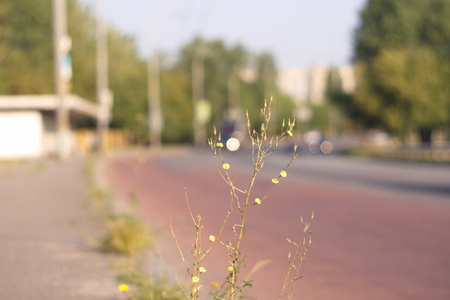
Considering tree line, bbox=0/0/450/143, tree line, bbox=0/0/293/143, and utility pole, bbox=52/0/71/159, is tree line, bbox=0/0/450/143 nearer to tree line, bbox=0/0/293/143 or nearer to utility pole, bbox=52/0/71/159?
tree line, bbox=0/0/293/143

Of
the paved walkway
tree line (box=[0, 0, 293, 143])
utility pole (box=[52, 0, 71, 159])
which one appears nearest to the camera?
the paved walkway

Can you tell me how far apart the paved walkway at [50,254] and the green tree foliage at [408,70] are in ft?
107

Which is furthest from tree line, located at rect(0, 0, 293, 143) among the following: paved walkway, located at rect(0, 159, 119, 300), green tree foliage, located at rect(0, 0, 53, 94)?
paved walkway, located at rect(0, 159, 119, 300)

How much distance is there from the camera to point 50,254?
8.58 metres

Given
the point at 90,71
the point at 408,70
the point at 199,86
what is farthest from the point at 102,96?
the point at 199,86

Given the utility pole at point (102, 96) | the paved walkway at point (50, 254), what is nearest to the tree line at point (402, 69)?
the utility pole at point (102, 96)

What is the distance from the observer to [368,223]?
1206 centimetres

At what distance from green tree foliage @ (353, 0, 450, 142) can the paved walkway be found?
32.5m

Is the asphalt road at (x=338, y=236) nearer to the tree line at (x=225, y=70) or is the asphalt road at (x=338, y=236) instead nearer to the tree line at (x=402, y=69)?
the tree line at (x=225, y=70)

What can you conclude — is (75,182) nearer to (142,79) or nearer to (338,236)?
(338,236)

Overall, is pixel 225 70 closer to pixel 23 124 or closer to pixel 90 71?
pixel 90 71

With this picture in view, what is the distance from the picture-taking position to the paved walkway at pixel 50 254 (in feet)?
21.3

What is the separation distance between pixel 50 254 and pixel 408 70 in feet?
135

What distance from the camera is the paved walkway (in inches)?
255
